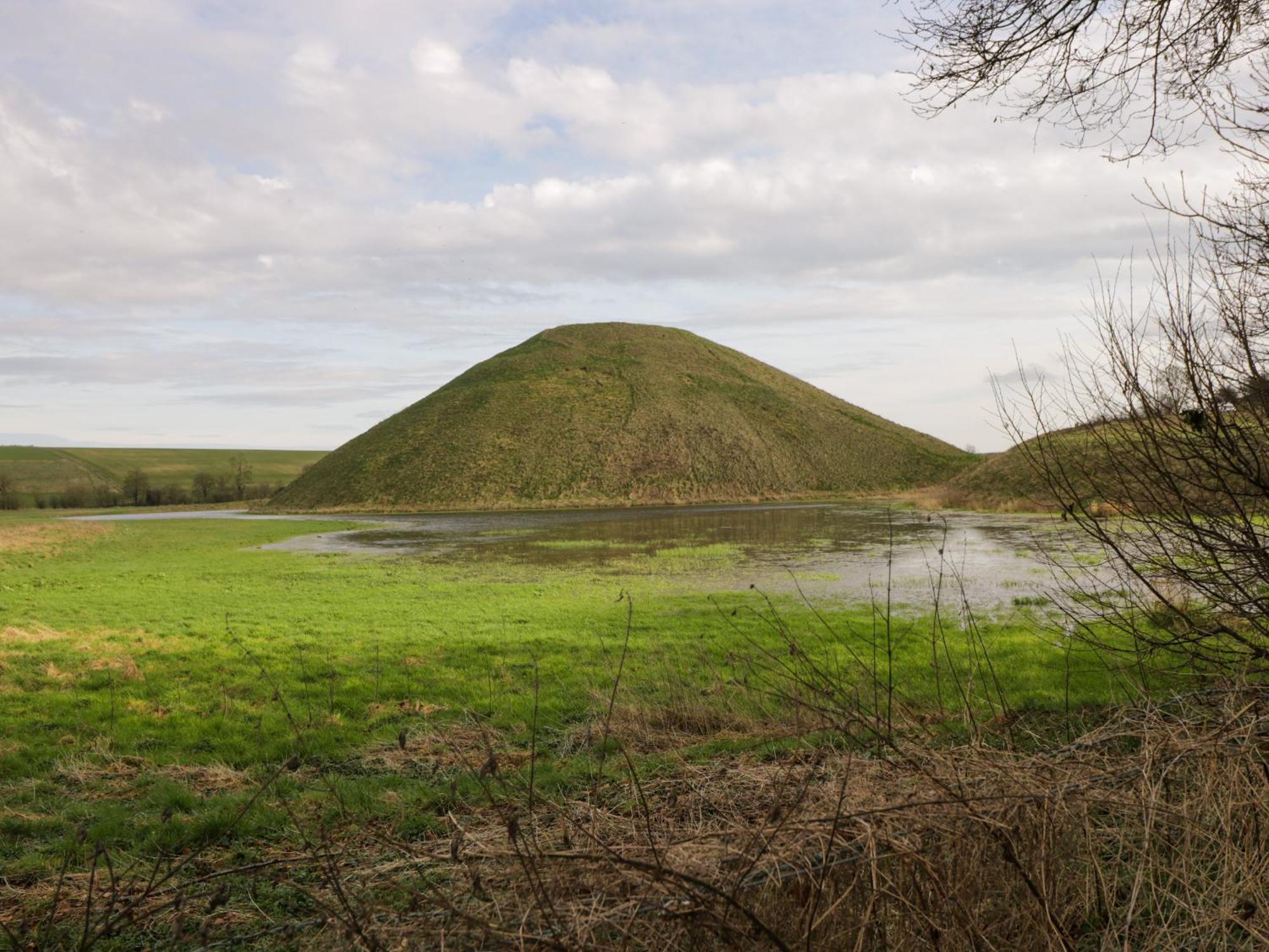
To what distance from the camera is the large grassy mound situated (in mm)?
82750

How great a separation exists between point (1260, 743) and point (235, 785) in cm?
809

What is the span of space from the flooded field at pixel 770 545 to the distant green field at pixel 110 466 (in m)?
95.7

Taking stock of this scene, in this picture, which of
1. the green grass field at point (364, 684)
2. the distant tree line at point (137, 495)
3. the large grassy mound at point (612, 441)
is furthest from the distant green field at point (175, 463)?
the green grass field at point (364, 684)

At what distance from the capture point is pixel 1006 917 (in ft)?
11.4

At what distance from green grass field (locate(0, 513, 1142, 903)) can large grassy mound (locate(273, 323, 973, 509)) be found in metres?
59.3

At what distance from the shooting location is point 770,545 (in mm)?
34438

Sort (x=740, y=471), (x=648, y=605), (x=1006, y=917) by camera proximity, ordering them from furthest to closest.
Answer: (x=740, y=471) → (x=648, y=605) → (x=1006, y=917)

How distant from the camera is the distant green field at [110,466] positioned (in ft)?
441

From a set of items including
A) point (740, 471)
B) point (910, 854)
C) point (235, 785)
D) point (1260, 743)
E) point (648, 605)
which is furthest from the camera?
point (740, 471)

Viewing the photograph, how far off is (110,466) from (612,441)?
124392 millimetres

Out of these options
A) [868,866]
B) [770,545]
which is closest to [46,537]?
[770,545]

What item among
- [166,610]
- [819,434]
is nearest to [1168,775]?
[166,610]

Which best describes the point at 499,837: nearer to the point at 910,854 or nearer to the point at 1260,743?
the point at 910,854

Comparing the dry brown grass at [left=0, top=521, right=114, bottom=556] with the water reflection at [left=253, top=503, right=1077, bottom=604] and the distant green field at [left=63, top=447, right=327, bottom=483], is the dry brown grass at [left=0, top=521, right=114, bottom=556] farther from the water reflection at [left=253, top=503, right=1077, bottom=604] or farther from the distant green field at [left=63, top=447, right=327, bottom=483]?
the distant green field at [left=63, top=447, right=327, bottom=483]
